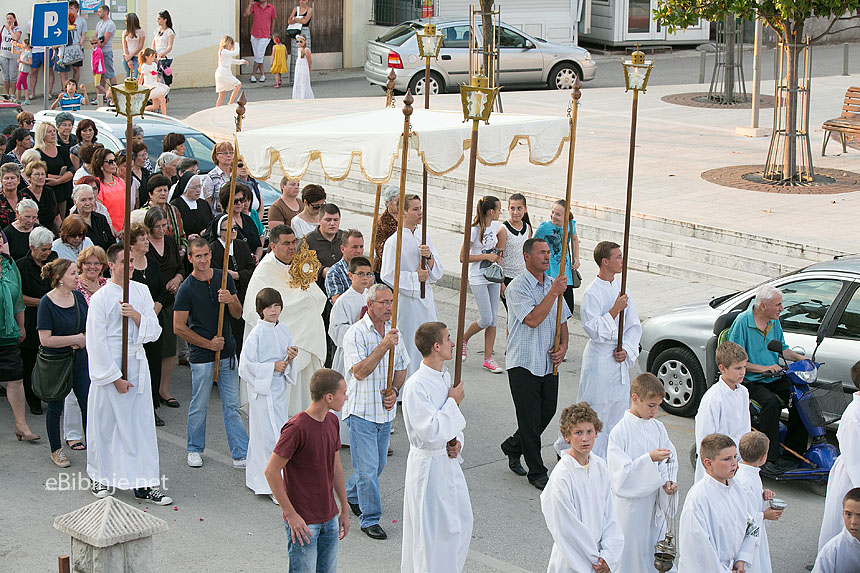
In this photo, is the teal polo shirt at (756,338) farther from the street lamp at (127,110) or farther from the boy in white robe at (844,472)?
the street lamp at (127,110)

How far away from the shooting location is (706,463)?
21.4 ft

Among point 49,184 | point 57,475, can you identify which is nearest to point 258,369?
point 57,475

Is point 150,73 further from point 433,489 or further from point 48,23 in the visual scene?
point 433,489

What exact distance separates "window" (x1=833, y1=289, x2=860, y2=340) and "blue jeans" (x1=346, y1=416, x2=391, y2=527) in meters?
3.67

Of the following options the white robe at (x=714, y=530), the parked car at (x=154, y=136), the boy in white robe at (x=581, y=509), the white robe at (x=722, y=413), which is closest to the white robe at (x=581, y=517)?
the boy in white robe at (x=581, y=509)

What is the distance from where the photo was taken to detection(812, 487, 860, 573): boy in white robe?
6.61 meters

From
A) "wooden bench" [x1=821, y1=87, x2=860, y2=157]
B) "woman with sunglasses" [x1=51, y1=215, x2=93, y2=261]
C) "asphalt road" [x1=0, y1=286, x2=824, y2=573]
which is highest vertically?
"wooden bench" [x1=821, y1=87, x2=860, y2=157]

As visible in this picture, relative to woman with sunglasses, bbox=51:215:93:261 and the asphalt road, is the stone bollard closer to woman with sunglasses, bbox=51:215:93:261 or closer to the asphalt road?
the asphalt road

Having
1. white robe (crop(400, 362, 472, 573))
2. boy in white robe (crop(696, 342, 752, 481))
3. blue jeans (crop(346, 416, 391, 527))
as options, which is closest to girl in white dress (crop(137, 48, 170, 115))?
blue jeans (crop(346, 416, 391, 527))

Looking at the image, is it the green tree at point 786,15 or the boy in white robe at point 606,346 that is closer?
the boy in white robe at point 606,346

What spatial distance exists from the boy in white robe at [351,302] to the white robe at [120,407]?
4.68ft

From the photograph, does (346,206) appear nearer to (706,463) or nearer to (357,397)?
(357,397)

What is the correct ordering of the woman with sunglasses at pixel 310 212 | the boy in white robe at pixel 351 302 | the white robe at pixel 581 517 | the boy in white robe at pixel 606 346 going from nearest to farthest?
the white robe at pixel 581 517
the boy in white robe at pixel 606 346
the boy in white robe at pixel 351 302
the woman with sunglasses at pixel 310 212

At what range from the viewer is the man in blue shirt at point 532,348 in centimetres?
889
